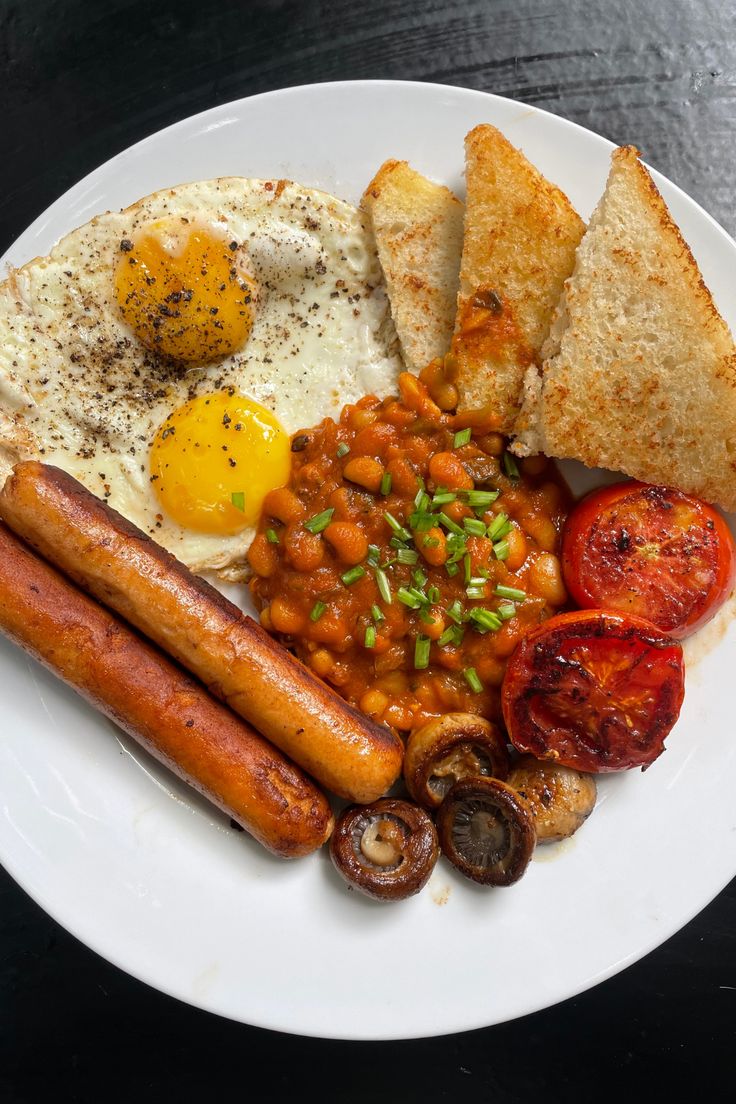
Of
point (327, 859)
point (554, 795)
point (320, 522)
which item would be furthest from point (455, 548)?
point (327, 859)

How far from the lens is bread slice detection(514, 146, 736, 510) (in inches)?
95.7

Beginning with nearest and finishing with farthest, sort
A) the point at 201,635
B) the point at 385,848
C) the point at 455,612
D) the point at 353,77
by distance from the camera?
the point at 201,635 < the point at 385,848 < the point at 455,612 < the point at 353,77

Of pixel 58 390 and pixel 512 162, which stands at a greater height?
pixel 512 162

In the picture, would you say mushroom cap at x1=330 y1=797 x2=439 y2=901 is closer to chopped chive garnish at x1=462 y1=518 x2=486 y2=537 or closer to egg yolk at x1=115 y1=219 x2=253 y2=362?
chopped chive garnish at x1=462 y1=518 x2=486 y2=537

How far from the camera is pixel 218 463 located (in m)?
2.61

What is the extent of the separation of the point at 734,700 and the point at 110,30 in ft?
11.6

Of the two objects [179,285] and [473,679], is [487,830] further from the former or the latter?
[179,285]

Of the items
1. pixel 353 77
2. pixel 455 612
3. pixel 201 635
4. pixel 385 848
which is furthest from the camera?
pixel 353 77

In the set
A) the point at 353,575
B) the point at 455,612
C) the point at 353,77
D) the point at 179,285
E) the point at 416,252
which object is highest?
the point at 353,77

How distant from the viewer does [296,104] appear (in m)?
2.66

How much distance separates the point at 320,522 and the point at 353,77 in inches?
74.2

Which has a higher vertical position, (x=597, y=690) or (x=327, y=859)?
(x=597, y=690)

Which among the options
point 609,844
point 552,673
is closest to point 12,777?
point 552,673

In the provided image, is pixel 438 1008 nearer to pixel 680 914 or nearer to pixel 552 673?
pixel 680 914
